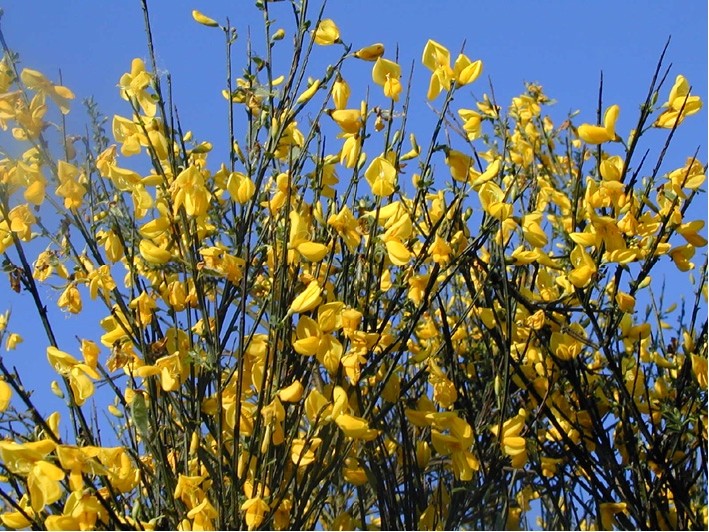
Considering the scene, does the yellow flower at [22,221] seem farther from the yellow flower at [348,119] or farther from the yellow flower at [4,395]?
the yellow flower at [348,119]

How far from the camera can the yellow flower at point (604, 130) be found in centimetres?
215

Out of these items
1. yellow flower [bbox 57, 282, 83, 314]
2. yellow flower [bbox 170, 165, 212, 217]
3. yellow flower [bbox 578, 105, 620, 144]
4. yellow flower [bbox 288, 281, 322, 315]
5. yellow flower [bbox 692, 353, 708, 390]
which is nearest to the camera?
yellow flower [bbox 288, 281, 322, 315]

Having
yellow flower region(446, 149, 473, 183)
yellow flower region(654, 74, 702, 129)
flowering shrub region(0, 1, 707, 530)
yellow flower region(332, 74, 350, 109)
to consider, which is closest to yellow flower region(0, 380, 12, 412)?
flowering shrub region(0, 1, 707, 530)

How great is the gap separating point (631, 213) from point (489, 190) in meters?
0.43

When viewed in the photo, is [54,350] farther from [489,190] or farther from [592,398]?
[592,398]

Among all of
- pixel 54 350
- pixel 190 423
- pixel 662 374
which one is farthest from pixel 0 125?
pixel 662 374

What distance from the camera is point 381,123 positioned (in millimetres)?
1997

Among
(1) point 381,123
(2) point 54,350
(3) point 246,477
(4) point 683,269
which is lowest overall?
(3) point 246,477

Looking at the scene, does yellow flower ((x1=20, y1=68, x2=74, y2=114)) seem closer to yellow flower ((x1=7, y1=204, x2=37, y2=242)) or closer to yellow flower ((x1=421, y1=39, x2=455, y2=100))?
yellow flower ((x1=7, y1=204, x2=37, y2=242))

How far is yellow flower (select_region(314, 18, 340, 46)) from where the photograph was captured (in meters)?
1.98

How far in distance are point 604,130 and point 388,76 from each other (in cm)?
53

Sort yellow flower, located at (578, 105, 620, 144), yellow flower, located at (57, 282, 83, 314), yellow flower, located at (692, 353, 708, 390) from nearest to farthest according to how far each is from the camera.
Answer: yellow flower, located at (57, 282, 83, 314), yellow flower, located at (578, 105, 620, 144), yellow flower, located at (692, 353, 708, 390)

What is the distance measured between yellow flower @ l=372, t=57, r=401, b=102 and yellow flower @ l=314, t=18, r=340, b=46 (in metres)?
0.10

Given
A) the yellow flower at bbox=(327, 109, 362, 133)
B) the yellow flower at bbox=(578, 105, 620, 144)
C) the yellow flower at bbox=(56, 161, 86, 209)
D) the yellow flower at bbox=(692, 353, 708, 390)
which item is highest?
the yellow flower at bbox=(578, 105, 620, 144)
